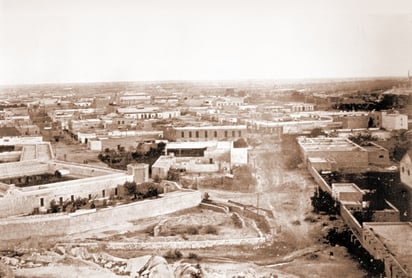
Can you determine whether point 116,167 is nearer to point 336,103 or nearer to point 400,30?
point 336,103

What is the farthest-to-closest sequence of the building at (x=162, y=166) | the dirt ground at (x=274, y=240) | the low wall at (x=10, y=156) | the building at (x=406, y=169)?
the low wall at (x=10, y=156)
the building at (x=162, y=166)
the building at (x=406, y=169)
the dirt ground at (x=274, y=240)

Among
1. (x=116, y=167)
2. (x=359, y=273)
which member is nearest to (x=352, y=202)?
(x=359, y=273)

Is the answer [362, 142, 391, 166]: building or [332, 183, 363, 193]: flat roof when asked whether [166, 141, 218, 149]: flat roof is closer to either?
[332, 183, 363, 193]: flat roof

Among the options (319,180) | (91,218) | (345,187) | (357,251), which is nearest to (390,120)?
(345,187)

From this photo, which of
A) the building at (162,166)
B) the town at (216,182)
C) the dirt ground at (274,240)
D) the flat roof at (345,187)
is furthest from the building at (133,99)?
the flat roof at (345,187)

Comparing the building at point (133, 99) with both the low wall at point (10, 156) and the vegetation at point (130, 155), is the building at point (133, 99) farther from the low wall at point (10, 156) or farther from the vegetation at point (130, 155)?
the low wall at point (10, 156)

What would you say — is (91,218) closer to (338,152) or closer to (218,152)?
(218,152)
